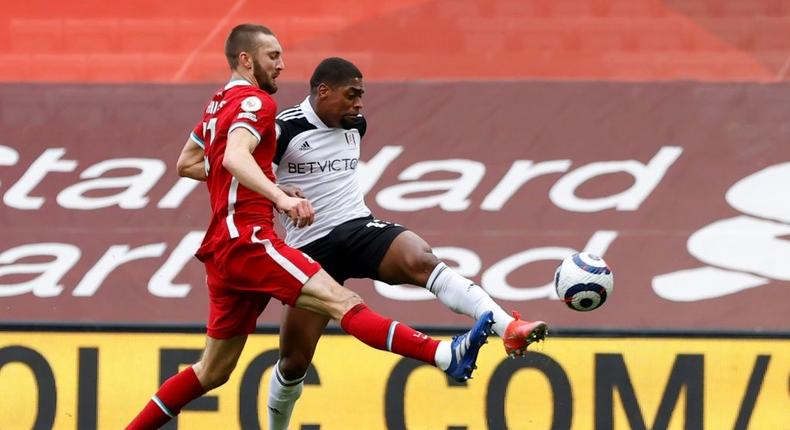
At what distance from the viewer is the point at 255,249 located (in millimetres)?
5859

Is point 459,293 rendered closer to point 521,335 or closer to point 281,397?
point 521,335

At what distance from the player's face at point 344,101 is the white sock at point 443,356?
47.6 inches

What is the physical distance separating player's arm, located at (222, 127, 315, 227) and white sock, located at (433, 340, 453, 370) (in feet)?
2.35

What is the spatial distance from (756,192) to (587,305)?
3.98 m

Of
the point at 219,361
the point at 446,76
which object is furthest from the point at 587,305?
the point at 446,76

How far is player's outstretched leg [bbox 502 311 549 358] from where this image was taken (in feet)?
18.5

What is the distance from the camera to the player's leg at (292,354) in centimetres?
647

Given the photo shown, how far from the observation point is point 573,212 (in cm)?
975

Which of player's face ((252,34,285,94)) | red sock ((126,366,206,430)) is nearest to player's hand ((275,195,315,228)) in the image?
player's face ((252,34,285,94))

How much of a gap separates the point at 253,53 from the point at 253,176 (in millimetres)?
664

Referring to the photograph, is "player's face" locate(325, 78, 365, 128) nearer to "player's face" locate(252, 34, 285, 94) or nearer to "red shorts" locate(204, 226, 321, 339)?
"player's face" locate(252, 34, 285, 94)

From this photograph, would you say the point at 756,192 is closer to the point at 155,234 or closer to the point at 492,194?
the point at 492,194

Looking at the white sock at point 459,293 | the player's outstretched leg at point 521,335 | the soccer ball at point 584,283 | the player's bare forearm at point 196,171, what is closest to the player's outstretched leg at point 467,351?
the player's outstretched leg at point 521,335

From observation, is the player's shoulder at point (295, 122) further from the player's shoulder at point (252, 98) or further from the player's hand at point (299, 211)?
the player's hand at point (299, 211)
